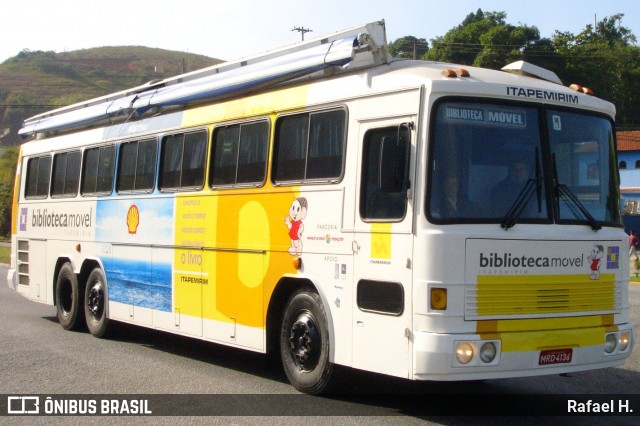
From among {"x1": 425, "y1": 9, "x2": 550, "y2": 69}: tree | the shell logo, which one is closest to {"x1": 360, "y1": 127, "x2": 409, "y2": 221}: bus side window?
the shell logo

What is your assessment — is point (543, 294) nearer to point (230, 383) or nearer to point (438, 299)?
point (438, 299)

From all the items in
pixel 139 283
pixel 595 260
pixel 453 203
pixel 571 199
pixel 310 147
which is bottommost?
pixel 139 283

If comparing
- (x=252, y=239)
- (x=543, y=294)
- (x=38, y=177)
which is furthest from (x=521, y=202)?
(x=38, y=177)

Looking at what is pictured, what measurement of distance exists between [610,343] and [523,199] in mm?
1643

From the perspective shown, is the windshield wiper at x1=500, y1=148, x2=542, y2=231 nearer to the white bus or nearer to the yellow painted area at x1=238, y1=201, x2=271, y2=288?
the white bus

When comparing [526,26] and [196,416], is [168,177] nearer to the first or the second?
[196,416]

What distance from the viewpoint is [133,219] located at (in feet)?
42.0

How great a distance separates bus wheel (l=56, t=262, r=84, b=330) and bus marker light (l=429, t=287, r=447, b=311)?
8.14 m

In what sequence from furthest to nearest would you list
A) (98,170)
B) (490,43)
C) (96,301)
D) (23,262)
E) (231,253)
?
1. (490,43)
2. (23,262)
3. (98,170)
4. (96,301)
5. (231,253)

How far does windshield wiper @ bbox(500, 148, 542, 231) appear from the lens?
26.0 feet

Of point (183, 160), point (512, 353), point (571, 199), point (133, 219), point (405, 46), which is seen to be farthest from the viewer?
point (405, 46)

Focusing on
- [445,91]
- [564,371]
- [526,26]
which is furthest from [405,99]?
[526,26]

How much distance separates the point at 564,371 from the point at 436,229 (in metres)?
1.77

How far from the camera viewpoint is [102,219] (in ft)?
44.9
